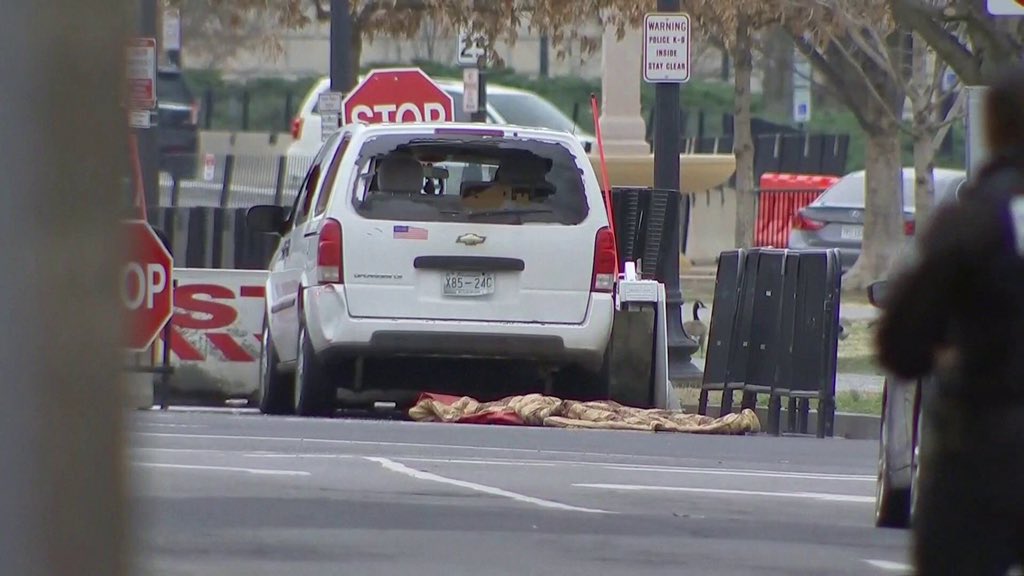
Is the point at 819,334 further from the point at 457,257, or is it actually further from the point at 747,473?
the point at 747,473

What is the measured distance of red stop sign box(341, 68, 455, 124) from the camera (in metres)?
19.9

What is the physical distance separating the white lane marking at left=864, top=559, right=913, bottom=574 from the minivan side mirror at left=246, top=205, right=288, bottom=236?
23.0 ft

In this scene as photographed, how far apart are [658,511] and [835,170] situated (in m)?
37.4

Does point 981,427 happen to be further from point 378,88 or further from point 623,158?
point 623,158

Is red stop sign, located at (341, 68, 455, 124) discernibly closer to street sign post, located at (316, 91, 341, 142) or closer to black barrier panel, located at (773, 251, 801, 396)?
street sign post, located at (316, 91, 341, 142)

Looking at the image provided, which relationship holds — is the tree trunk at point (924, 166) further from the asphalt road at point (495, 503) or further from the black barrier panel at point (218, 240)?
the asphalt road at point (495, 503)

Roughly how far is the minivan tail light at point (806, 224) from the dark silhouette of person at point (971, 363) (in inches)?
978

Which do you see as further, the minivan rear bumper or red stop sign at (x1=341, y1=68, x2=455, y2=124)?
red stop sign at (x1=341, y1=68, x2=455, y2=124)

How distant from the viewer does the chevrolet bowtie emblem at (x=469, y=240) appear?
13.0m

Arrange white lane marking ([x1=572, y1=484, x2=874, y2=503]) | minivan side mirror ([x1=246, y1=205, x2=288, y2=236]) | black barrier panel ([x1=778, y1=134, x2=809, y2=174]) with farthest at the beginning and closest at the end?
black barrier panel ([x1=778, y1=134, x2=809, y2=174]), minivan side mirror ([x1=246, y1=205, x2=288, y2=236]), white lane marking ([x1=572, y1=484, x2=874, y2=503])

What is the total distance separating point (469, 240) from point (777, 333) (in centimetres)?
262

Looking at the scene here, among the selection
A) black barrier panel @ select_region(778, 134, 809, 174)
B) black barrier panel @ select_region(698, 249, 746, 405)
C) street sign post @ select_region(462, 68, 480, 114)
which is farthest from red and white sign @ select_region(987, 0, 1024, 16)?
black barrier panel @ select_region(778, 134, 809, 174)

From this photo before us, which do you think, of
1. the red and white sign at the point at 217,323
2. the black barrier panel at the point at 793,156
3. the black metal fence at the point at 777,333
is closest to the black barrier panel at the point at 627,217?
the black metal fence at the point at 777,333

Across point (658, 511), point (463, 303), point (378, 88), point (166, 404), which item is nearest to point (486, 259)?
point (463, 303)
